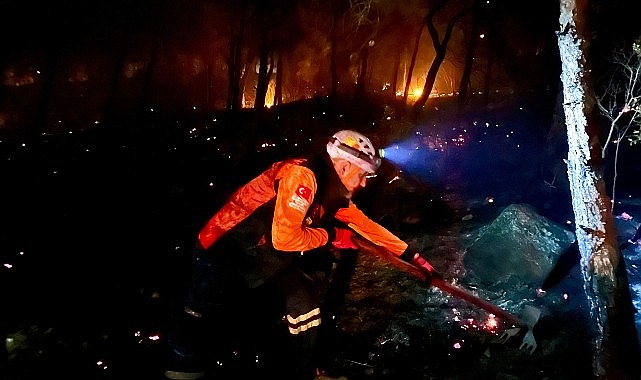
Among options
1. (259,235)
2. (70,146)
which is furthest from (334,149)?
(70,146)

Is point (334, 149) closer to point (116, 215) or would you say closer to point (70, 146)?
point (116, 215)

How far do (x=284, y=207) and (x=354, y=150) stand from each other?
67 centimetres

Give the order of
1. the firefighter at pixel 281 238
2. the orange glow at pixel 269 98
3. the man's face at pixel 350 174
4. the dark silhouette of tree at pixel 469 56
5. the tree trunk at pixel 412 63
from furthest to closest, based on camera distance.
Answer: the tree trunk at pixel 412 63, the dark silhouette of tree at pixel 469 56, the orange glow at pixel 269 98, the man's face at pixel 350 174, the firefighter at pixel 281 238

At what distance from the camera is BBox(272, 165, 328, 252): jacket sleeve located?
328cm

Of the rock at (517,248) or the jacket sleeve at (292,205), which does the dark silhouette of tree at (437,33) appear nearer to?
the rock at (517,248)

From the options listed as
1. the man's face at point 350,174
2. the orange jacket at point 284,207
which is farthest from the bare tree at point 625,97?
the orange jacket at point 284,207

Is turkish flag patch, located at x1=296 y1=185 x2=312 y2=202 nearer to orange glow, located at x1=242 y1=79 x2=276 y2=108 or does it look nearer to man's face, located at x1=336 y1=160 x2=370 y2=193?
man's face, located at x1=336 y1=160 x2=370 y2=193

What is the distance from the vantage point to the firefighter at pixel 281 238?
339 centimetres

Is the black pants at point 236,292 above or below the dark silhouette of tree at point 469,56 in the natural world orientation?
below

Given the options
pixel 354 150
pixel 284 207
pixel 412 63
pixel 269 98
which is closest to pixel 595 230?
pixel 354 150

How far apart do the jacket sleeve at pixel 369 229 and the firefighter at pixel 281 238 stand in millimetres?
13

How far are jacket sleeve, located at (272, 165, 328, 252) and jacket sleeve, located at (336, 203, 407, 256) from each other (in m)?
0.78

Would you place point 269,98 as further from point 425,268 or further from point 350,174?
point 350,174

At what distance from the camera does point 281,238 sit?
3395 millimetres
